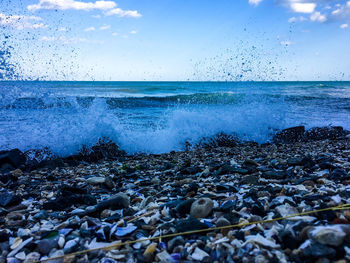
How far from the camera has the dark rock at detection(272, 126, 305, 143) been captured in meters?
6.52

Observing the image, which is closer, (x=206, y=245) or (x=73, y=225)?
(x=206, y=245)

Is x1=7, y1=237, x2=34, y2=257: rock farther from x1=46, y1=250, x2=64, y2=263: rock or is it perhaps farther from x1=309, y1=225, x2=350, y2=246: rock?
x1=309, y1=225, x2=350, y2=246: rock

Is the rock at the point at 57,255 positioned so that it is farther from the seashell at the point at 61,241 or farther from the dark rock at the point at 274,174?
the dark rock at the point at 274,174

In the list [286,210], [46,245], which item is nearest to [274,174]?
[286,210]

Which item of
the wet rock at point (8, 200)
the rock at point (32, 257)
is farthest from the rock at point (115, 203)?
the wet rock at point (8, 200)

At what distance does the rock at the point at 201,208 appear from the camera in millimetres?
1836

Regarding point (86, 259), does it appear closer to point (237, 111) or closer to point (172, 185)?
point (172, 185)

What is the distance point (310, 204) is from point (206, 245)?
0.87 meters

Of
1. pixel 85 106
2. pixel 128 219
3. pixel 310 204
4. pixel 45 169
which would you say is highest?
pixel 85 106

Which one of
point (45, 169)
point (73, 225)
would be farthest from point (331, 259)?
point (45, 169)

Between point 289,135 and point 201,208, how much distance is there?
565 cm

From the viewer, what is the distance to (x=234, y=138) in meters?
6.61

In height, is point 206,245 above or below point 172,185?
above

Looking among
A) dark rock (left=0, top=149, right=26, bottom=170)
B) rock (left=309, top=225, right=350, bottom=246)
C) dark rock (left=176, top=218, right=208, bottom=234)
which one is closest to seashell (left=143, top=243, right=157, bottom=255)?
dark rock (left=176, top=218, right=208, bottom=234)
